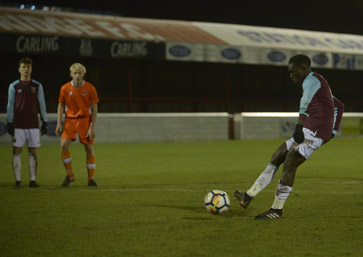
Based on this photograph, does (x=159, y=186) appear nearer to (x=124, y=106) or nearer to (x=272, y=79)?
(x=124, y=106)

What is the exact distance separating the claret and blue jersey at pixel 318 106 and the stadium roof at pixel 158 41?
20693mm

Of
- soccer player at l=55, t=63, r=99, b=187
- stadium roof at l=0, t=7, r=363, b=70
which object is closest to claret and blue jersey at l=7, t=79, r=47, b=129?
soccer player at l=55, t=63, r=99, b=187

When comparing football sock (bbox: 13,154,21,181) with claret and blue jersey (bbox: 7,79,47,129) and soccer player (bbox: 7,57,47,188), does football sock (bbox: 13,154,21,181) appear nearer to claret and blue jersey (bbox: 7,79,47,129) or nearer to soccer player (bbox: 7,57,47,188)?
soccer player (bbox: 7,57,47,188)

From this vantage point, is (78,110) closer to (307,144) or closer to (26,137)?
(26,137)

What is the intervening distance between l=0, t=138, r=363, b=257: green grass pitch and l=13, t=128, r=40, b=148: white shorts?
27.6 inches

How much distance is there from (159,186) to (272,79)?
30581 mm

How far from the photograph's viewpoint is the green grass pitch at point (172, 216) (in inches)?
214

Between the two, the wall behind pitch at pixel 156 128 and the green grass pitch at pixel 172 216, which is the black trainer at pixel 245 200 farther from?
the wall behind pitch at pixel 156 128

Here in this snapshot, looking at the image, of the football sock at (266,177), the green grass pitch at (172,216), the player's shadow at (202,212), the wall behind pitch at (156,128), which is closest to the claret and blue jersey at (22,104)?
the green grass pitch at (172,216)

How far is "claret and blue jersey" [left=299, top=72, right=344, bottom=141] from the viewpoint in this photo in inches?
258

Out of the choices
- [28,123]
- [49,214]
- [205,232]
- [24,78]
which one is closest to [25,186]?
[28,123]

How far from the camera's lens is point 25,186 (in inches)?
404

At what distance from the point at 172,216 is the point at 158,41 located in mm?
22234

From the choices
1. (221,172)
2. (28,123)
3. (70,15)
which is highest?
(70,15)
